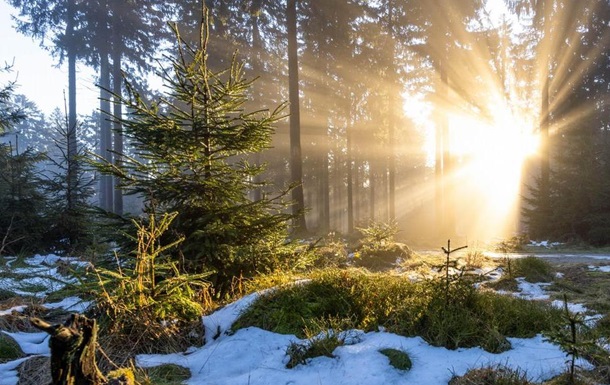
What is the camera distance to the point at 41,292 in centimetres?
545

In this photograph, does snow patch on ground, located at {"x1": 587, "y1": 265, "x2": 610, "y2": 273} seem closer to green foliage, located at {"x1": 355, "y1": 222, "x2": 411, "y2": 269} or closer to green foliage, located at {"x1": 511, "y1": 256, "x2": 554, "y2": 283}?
green foliage, located at {"x1": 511, "y1": 256, "x2": 554, "y2": 283}

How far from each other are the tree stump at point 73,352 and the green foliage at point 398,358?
2.10 m

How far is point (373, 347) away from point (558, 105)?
21.7 m

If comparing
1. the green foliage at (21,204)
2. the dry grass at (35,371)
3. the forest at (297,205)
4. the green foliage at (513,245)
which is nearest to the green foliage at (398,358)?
the forest at (297,205)

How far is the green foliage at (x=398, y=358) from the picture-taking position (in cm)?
285

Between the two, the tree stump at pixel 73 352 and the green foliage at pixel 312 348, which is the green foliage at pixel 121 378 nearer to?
the tree stump at pixel 73 352

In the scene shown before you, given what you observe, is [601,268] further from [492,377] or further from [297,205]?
[297,205]

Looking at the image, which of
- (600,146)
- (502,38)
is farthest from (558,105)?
(502,38)

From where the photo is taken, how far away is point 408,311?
3.60 meters

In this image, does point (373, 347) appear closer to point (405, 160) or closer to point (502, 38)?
point (502, 38)

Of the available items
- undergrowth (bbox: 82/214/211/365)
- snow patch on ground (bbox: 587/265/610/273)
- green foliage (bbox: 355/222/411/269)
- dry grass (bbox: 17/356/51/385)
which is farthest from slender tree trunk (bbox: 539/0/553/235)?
dry grass (bbox: 17/356/51/385)

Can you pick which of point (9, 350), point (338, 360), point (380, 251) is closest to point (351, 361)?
point (338, 360)

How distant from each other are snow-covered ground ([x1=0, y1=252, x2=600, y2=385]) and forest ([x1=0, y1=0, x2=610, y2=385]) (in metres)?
0.03

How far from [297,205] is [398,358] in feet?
40.9
